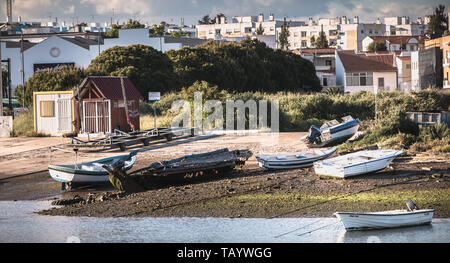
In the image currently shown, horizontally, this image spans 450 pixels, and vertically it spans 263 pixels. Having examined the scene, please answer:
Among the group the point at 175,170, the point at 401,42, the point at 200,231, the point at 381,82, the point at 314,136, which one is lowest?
the point at 200,231

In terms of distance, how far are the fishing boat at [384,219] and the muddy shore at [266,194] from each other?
1.45 meters

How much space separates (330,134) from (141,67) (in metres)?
27.9

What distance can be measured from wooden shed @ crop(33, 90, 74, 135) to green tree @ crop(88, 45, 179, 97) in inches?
481

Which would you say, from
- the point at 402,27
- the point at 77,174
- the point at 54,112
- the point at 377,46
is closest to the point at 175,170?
the point at 77,174

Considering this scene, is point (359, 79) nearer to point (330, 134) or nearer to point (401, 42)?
point (401, 42)

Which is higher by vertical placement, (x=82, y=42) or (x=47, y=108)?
(x=82, y=42)

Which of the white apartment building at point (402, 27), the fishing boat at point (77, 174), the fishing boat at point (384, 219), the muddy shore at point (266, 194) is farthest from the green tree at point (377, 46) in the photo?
the fishing boat at point (384, 219)

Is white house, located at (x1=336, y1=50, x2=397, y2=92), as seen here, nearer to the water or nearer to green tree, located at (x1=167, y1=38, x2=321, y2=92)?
green tree, located at (x1=167, y1=38, x2=321, y2=92)

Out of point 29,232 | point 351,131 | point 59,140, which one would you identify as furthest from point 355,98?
point 29,232

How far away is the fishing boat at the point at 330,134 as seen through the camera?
3111 cm

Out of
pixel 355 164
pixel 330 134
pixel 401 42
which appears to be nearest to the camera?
pixel 355 164

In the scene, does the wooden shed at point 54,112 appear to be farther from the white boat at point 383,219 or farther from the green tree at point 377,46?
the green tree at point 377,46

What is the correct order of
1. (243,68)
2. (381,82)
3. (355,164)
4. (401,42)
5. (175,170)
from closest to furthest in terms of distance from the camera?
1. (355,164)
2. (175,170)
3. (243,68)
4. (381,82)
5. (401,42)

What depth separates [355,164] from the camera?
23234 mm
